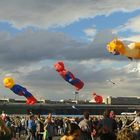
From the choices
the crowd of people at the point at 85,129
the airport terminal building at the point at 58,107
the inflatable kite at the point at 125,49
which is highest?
the airport terminal building at the point at 58,107

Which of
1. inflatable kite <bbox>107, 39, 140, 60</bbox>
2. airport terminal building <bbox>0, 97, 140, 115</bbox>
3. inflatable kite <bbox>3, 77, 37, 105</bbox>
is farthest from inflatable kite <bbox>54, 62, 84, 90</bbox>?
airport terminal building <bbox>0, 97, 140, 115</bbox>

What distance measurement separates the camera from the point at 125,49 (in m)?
30.2

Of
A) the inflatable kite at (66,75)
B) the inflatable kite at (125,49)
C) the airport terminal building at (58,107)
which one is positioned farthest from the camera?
the airport terminal building at (58,107)

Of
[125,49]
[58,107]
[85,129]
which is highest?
[58,107]

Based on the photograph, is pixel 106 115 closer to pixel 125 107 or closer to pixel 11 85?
pixel 11 85

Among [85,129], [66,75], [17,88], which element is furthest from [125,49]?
[17,88]

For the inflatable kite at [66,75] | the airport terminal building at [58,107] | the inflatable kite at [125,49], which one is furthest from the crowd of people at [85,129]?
the airport terminal building at [58,107]

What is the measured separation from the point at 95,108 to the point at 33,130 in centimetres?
16534

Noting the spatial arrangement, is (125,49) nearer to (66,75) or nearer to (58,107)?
(66,75)

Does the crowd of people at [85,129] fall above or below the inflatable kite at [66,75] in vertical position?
below

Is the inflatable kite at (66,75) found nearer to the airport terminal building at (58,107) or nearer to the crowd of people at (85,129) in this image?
the crowd of people at (85,129)

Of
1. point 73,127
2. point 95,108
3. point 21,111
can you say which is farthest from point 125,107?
point 73,127

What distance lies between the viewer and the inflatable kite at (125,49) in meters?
29.6

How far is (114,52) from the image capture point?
1206 inches
